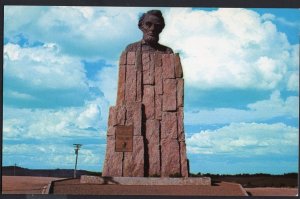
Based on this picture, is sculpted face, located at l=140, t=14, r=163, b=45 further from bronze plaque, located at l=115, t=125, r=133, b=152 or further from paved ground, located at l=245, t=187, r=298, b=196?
paved ground, located at l=245, t=187, r=298, b=196

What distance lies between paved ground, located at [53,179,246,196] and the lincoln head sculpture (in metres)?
3.88

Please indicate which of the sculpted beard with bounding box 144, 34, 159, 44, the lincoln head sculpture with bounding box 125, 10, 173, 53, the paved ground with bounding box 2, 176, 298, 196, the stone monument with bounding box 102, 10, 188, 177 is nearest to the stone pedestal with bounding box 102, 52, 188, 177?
the stone monument with bounding box 102, 10, 188, 177

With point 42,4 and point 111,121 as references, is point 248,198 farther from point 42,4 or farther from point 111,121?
point 42,4

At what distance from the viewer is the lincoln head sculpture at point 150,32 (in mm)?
19234

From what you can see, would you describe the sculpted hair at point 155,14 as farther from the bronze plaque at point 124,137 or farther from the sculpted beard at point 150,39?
the bronze plaque at point 124,137

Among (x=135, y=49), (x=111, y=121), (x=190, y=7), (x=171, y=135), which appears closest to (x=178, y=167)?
(x=171, y=135)

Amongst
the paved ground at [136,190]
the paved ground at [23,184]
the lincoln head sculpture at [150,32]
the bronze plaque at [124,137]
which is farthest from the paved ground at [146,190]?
the lincoln head sculpture at [150,32]

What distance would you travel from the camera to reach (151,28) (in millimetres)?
19297

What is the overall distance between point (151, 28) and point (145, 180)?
401cm

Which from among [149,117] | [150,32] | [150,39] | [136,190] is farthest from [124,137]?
[150,32]

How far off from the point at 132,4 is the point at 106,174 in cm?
526

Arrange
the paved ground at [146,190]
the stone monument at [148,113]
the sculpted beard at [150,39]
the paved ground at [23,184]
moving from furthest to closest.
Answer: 1. the sculpted beard at [150,39]
2. the stone monument at [148,113]
3. the paved ground at [23,184]
4. the paved ground at [146,190]

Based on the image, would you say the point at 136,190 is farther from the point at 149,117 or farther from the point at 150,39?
the point at 150,39

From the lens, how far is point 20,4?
1495 centimetres
